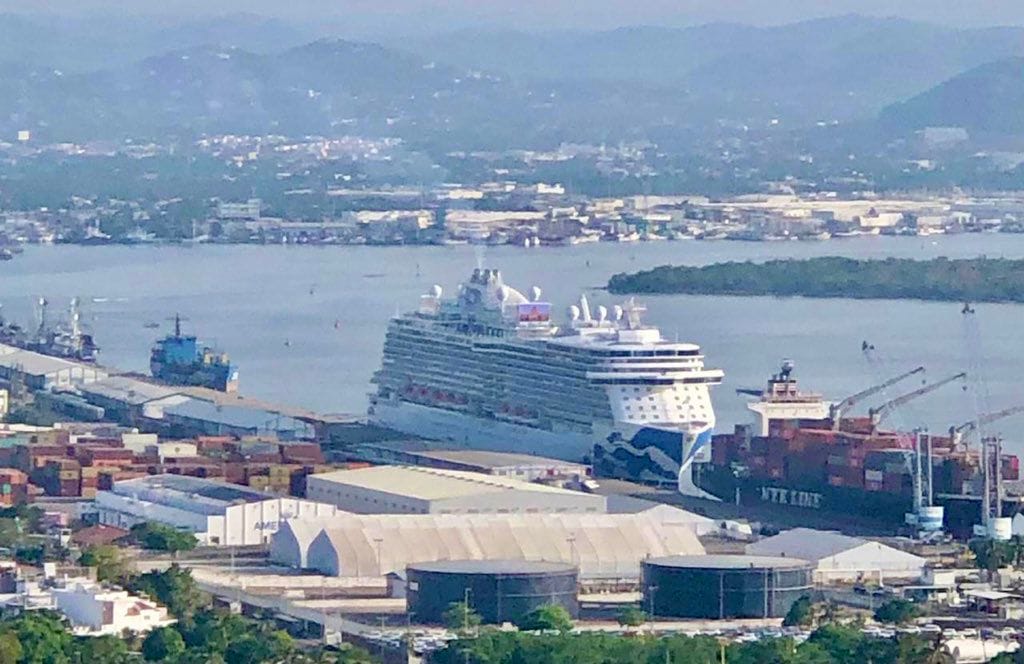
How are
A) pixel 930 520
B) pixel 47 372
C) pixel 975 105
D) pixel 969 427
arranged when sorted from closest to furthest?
1. pixel 930 520
2. pixel 969 427
3. pixel 47 372
4. pixel 975 105

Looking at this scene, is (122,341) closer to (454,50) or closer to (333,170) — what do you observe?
(333,170)

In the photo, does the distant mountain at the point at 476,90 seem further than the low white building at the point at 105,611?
Yes

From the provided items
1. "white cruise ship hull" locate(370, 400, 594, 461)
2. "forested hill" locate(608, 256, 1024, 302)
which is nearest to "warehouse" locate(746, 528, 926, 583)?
"white cruise ship hull" locate(370, 400, 594, 461)

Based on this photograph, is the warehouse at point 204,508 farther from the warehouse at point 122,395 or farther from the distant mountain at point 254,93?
the distant mountain at point 254,93

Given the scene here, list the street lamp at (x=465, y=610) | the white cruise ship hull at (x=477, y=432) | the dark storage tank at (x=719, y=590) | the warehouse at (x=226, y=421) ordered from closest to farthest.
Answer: the street lamp at (x=465, y=610) < the dark storage tank at (x=719, y=590) < the white cruise ship hull at (x=477, y=432) < the warehouse at (x=226, y=421)

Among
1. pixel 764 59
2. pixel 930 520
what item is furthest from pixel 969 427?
pixel 764 59

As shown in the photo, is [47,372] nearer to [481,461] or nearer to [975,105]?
[481,461]

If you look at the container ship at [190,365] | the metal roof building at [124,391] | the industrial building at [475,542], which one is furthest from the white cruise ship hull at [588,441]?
the container ship at [190,365]

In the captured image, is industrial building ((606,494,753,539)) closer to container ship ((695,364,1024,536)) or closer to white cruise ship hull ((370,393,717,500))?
container ship ((695,364,1024,536))
